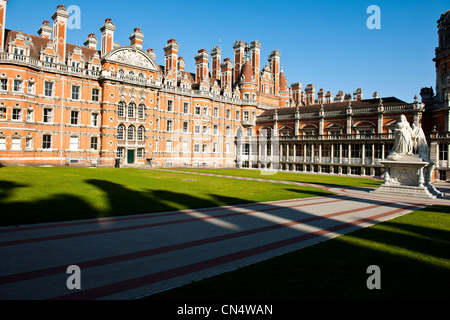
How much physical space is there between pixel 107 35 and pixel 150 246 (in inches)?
1872

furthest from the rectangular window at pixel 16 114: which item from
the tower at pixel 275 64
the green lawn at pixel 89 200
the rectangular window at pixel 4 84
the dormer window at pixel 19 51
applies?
the tower at pixel 275 64

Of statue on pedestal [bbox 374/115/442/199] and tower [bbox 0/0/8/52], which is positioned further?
tower [bbox 0/0/8/52]

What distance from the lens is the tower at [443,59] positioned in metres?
44.6

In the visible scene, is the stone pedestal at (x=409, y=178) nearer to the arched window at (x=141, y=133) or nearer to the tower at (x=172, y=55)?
the arched window at (x=141, y=133)

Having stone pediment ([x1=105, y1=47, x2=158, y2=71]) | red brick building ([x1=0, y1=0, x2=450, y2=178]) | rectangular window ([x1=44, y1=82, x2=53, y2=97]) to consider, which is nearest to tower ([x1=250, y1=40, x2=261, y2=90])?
red brick building ([x1=0, y1=0, x2=450, y2=178])

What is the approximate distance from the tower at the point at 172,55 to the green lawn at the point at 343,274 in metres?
51.7

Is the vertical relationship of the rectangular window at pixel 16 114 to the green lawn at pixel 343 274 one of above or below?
above

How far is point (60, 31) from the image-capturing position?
142 feet

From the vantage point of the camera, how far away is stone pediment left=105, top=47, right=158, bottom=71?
1831 inches

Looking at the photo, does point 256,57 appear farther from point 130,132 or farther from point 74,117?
point 74,117

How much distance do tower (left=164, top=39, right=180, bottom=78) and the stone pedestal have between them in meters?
42.6

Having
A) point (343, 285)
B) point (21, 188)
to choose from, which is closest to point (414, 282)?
point (343, 285)

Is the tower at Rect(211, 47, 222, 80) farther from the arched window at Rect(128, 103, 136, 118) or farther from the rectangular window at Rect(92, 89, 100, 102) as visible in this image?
the rectangular window at Rect(92, 89, 100, 102)

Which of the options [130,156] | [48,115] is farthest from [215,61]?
[48,115]
